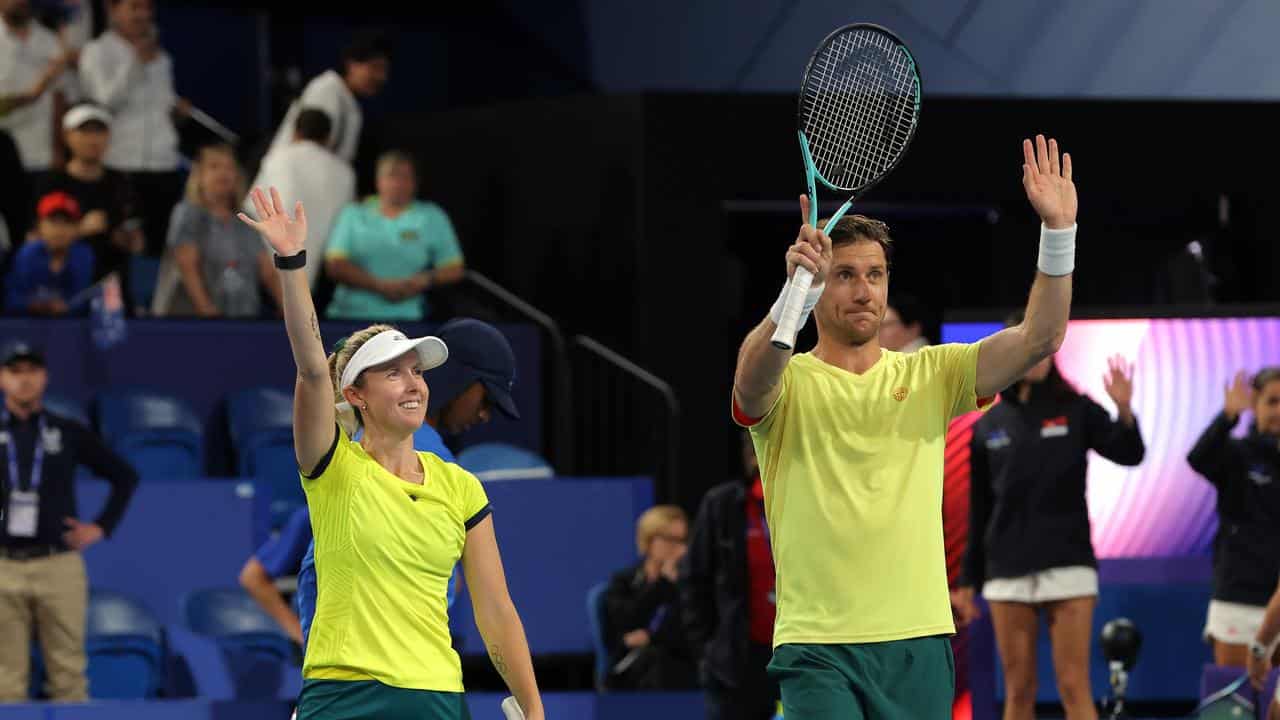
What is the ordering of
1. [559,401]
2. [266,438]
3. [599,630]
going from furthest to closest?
[559,401]
[266,438]
[599,630]

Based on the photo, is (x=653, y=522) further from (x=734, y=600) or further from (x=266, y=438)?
(x=266, y=438)

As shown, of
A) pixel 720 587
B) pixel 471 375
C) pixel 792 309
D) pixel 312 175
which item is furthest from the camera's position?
pixel 312 175

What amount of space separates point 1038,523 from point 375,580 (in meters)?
4.18

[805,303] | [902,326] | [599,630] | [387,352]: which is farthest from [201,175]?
[805,303]

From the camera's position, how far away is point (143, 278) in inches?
500

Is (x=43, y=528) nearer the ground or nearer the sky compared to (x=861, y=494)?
nearer the ground

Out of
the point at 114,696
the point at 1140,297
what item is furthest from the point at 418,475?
the point at 1140,297

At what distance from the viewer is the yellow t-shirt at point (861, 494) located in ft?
15.0

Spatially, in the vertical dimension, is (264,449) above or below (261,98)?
below

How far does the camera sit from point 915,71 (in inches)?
193

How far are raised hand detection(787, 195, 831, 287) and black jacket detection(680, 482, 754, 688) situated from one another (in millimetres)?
4364

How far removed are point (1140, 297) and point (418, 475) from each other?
9.25 metres

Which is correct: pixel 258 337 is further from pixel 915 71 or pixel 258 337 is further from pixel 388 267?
pixel 915 71

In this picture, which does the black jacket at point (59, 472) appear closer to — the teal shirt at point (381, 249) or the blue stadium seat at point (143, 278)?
the teal shirt at point (381, 249)
